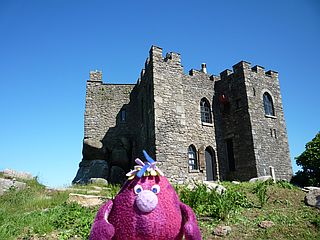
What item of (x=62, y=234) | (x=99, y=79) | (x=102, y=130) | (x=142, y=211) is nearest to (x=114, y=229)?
(x=142, y=211)

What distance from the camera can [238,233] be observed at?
6039mm

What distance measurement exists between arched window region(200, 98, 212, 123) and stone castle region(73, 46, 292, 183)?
0.07 metres

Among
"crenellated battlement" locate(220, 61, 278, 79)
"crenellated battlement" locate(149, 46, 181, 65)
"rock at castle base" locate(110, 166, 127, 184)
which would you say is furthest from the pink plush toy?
"rock at castle base" locate(110, 166, 127, 184)

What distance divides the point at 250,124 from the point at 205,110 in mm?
3174

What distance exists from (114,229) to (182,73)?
1498cm

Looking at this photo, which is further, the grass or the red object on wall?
the red object on wall

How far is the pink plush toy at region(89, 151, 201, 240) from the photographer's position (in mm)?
3039

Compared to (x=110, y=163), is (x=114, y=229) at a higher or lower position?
lower

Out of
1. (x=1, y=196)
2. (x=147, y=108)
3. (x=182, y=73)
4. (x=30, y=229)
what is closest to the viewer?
(x=30, y=229)

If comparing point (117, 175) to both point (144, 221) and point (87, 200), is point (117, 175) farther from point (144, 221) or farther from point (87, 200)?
point (144, 221)

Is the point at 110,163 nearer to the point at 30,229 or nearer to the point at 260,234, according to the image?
the point at 30,229

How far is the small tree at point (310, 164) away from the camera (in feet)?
47.3

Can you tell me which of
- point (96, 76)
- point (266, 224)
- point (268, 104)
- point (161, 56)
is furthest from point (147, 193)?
point (96, 76)

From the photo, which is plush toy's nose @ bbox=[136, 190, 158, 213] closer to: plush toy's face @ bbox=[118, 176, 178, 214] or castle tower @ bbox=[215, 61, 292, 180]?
plush toy's face @ bbox=[118, 176, 178, 214]
